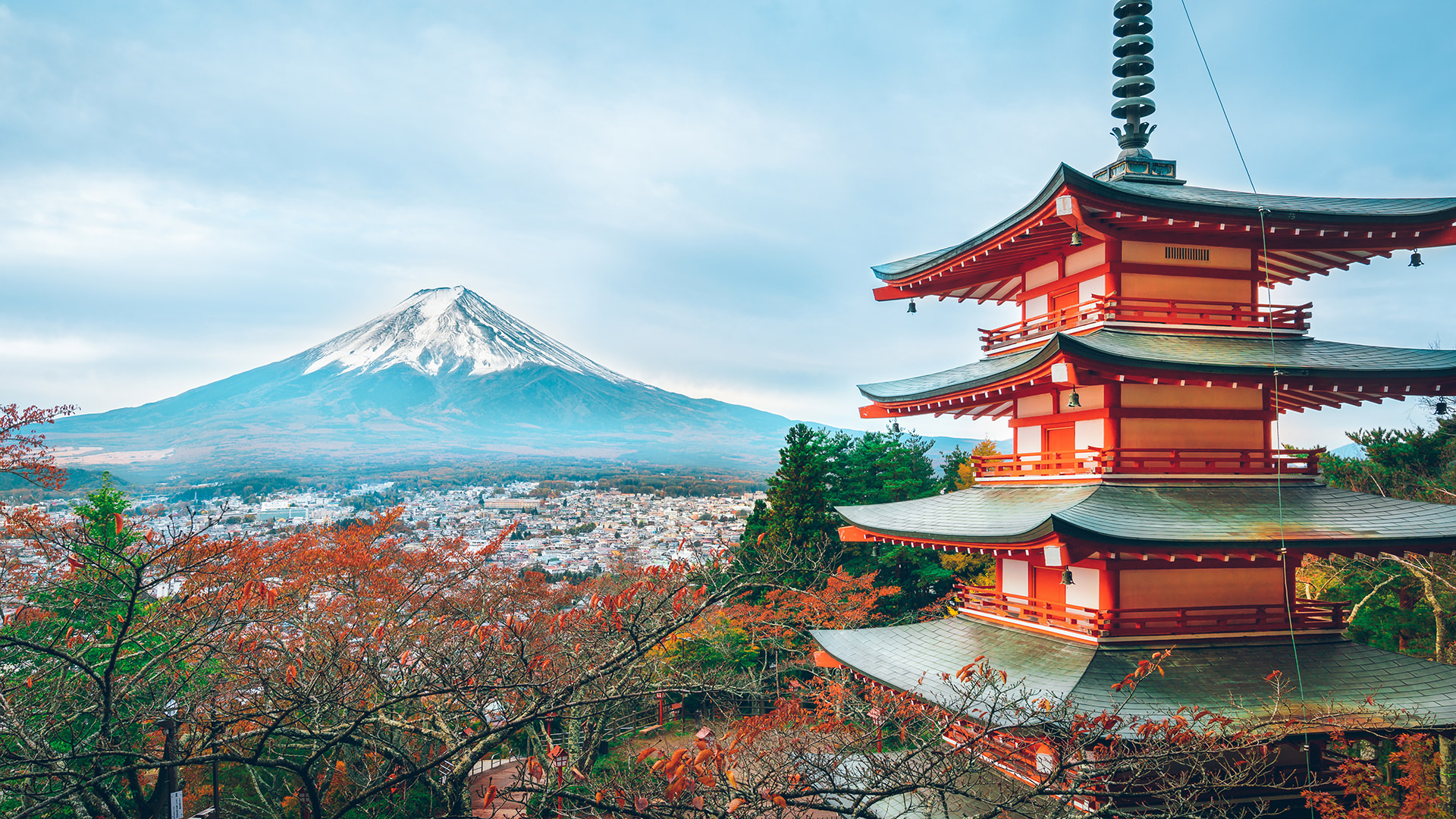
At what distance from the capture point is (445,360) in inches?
5202

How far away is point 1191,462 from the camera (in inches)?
344

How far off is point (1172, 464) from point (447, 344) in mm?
136917

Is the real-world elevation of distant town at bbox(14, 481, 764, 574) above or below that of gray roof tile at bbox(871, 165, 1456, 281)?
below

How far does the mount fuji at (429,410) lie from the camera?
3415 inches

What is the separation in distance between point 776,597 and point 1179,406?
12.1 meters

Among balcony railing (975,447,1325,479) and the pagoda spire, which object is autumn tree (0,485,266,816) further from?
the pagoda spire

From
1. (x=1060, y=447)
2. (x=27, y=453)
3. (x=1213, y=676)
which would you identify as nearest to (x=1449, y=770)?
(x=1213, y=676)

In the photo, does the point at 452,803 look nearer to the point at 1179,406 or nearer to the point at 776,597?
the point at 1179,406

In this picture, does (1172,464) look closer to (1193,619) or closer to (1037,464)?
(1037,464)

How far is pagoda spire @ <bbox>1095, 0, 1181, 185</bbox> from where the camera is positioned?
393 inches

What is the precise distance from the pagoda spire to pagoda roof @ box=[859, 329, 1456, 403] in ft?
8.18

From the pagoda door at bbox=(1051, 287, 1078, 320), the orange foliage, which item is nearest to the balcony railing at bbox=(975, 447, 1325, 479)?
the pagoda door at bbox=(1051, 287, 1078, 320)

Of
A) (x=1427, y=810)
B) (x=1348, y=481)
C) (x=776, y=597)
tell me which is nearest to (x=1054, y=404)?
(x=1427, y=810)

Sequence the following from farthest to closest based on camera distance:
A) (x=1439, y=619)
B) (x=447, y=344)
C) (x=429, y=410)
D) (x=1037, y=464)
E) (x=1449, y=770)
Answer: (x=447, y=344) < (x=429, y=410) < (x=1439, y=619) < (x=1037, y=464) < (x=1449, y=770)
